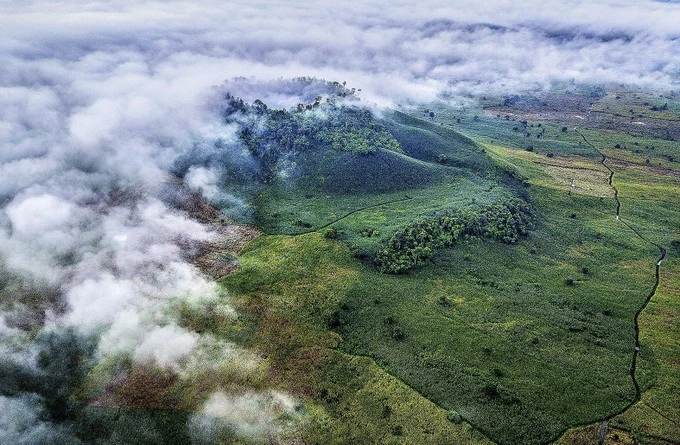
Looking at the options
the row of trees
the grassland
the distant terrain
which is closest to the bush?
the distant terrain

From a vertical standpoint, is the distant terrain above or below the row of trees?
below

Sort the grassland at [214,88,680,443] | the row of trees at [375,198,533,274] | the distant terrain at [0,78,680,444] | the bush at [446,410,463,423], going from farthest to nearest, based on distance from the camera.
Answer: the row of trees at [375,198,533,274] → the grassland at [214,88,680,443] → the distant terrain at [0,78,680,444] → the bush at [446,410,463,423]

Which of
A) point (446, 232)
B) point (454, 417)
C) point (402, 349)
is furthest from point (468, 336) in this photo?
point (446, 232)

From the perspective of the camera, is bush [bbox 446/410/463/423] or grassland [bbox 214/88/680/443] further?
grassland [bbox 214/88/680/443]

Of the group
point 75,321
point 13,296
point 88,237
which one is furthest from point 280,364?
point 88,237

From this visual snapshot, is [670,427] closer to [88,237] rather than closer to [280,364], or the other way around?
[280,364]

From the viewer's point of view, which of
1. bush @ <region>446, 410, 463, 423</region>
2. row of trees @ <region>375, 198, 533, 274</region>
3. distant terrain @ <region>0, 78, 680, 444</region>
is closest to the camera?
bush @ <region>446, 410, 463, 423</region>

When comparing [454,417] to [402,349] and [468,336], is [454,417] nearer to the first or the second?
[402,349]

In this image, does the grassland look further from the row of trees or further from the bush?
the row of trees
